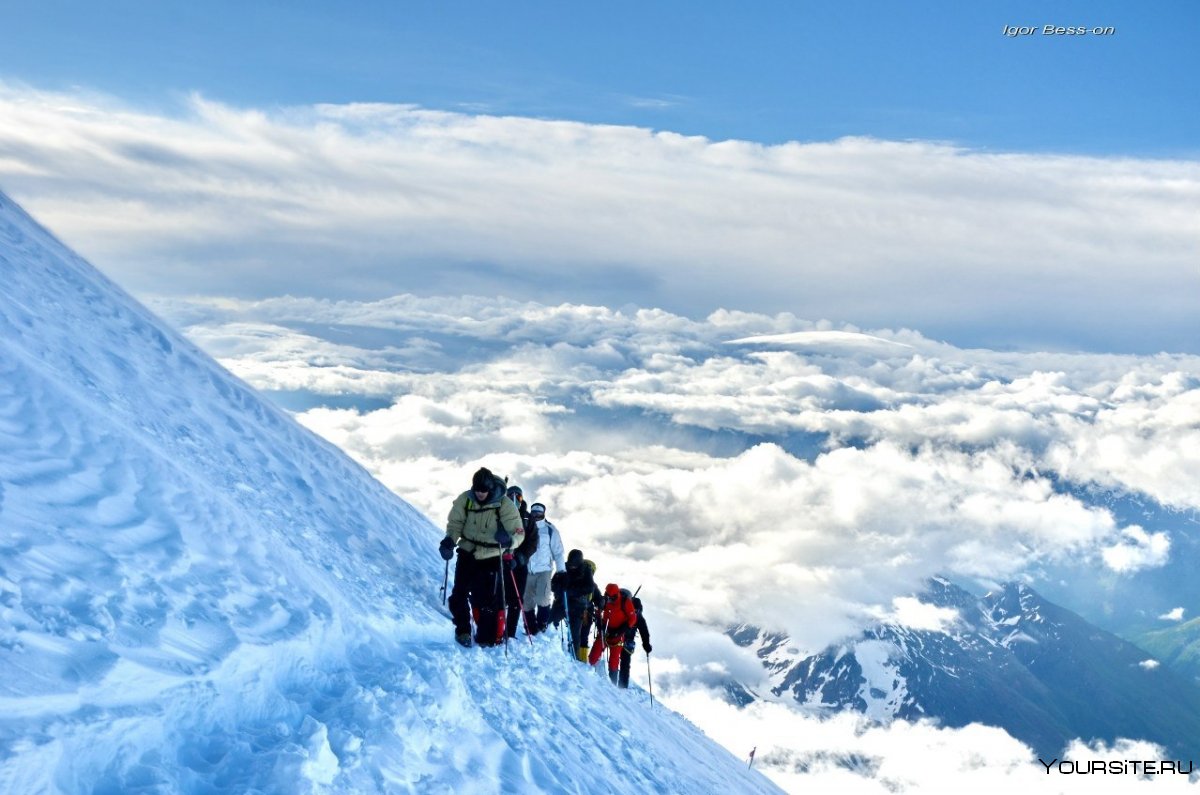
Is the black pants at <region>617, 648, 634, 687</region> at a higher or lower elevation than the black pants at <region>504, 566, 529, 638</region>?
lower

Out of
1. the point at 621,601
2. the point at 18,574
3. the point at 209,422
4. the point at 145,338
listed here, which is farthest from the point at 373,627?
the point at 145,338

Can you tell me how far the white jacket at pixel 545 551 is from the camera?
51.9 ft

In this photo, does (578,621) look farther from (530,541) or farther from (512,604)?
(512,604)

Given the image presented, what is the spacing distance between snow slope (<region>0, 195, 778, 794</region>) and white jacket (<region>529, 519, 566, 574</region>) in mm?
1645

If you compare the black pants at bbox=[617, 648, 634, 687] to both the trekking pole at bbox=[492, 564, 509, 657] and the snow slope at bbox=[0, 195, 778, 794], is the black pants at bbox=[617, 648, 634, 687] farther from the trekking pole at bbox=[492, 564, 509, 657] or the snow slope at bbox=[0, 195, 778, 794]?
the trekking pole at bbox=[492, 564, 509, 657]

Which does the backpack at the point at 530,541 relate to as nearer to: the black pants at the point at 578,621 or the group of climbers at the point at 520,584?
the group of climbers at the point at 520,584

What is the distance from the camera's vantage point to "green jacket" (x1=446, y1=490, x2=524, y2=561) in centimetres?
1228

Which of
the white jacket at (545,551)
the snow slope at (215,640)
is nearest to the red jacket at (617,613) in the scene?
the snow slope at (215,640)

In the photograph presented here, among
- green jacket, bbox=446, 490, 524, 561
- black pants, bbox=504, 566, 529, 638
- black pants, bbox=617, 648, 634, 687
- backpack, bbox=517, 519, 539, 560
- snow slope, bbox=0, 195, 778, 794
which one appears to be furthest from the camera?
black pants, bbox=617, 648, 634, 687

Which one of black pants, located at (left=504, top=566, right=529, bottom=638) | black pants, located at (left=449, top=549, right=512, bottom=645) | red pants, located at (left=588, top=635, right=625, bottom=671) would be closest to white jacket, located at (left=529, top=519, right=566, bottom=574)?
black pants, located at (left=504, top=566, right=529, bottom=638)

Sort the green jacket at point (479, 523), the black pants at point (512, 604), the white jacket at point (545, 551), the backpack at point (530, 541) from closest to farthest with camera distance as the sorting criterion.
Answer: the green jacket at point (479, 523)
the black pants at point (512, 604)
the backpack at point (530, 541)
the white jacket at point (545, 551)

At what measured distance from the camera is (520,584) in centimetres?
1557

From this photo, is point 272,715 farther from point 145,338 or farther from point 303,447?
point 145,338

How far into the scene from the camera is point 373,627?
11.3 m
